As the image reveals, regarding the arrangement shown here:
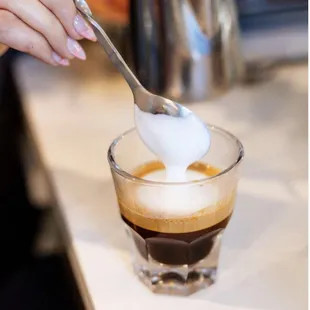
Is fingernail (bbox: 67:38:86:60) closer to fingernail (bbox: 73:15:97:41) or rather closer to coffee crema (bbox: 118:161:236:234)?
fingernail (bbox: 73:15:97:41)

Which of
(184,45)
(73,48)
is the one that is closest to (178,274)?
(73,48)

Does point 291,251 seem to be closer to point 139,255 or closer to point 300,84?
point 139,255

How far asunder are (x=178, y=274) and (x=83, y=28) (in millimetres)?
223

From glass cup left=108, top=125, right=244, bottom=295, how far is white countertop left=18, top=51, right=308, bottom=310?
0.05 ft

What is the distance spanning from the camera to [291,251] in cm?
54

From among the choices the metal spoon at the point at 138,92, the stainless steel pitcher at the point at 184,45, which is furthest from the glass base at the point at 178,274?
the stainless steel pitcher at the point at 184,45

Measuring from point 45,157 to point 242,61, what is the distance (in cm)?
31

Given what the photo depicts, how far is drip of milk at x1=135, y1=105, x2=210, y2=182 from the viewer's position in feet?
1.57

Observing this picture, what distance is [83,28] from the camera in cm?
54

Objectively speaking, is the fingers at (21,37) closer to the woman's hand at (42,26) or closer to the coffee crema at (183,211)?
the woman's hand at (42,26)

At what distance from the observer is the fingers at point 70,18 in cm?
53

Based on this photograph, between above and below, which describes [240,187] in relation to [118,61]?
below

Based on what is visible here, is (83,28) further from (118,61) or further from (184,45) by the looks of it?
(184,45)

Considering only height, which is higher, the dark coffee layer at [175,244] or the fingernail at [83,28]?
the fingernail at [83,28]
